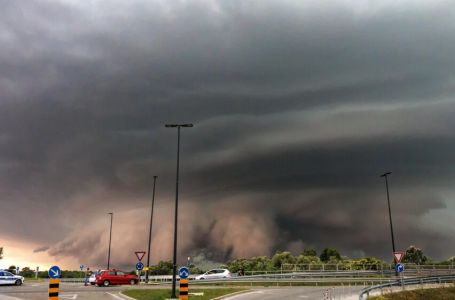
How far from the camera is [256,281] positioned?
149 ft

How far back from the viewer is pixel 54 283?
16.0 m

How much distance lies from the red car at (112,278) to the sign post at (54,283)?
29861 mm

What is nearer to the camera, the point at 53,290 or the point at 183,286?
the point at 53,290

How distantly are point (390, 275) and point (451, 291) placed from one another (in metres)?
24.2

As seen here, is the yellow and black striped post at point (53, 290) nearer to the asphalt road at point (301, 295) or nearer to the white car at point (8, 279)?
the asphalt road at point (301, 295)

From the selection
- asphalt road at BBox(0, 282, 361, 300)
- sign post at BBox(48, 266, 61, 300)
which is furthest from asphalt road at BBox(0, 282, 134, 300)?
sign post at BBox(48, 266, 61, 300)

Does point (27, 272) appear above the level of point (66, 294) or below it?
above

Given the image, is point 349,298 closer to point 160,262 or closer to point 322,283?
point 322,283

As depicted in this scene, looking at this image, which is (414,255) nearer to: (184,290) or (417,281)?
Result: (417,281)

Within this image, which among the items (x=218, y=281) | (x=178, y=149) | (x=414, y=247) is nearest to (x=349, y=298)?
(x=178, y=149)

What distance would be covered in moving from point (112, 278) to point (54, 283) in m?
31.1

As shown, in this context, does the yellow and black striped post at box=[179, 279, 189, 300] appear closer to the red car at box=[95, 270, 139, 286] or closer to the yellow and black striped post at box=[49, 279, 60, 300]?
the yellow and black striped post at box=[49, 279, 60, 300]

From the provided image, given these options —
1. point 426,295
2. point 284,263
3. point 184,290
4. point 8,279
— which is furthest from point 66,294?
point 284,263

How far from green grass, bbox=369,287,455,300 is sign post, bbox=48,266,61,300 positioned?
21.1 meters
